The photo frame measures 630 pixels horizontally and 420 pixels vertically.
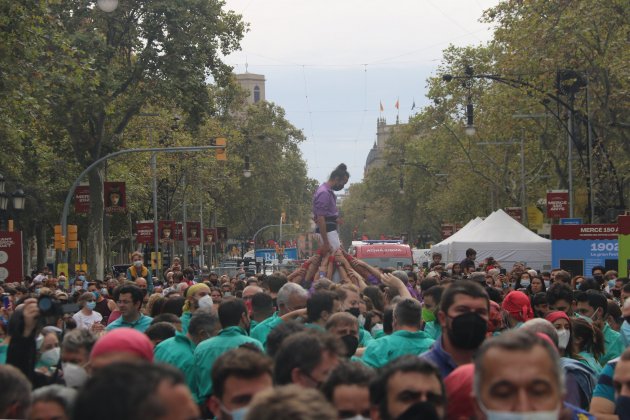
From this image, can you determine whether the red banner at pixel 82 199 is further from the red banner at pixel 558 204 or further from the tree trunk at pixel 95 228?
the red banner at pixel 558 204

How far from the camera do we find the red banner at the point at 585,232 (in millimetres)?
28750

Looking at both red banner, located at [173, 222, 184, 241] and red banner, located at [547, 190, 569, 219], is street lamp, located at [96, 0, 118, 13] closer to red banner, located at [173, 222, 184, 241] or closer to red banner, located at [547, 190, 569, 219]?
red banner, located at [547, 190, 569, 219]

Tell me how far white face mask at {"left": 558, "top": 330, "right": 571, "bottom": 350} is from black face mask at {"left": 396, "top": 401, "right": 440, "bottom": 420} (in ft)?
13.4

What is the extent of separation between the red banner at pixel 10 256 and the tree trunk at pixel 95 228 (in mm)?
14739

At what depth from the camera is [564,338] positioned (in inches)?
346

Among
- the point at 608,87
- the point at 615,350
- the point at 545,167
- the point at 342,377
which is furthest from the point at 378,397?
the point at 545,167

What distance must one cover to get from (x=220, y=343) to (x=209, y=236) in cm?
6729

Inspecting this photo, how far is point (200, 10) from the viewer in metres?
38.6

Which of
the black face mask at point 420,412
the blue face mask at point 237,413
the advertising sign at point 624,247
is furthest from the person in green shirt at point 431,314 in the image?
the advertising sign at point 624,247

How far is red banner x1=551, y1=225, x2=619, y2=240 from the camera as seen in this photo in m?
28.8

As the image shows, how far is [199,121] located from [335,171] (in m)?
23.7

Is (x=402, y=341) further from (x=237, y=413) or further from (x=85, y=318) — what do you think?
(x=85, y=318)

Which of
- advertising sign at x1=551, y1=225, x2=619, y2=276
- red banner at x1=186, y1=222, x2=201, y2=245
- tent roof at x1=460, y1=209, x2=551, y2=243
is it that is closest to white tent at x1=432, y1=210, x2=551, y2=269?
tent roof at x1=460, y1=209, x2=551, y2=243

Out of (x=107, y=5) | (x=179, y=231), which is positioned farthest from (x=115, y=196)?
(x=179, y=231)
